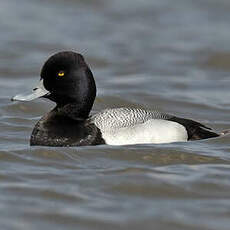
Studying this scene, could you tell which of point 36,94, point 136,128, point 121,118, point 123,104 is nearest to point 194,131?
point 136,128

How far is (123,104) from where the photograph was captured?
1170 cm

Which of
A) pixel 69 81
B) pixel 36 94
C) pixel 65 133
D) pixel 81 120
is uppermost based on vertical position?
pixel 69 81

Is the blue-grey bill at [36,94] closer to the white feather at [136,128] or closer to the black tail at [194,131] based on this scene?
the white feather at [136,128]

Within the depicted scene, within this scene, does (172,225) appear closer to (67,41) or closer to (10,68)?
(10,68)

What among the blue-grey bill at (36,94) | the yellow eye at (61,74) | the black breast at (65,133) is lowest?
the black breast at (65,133)

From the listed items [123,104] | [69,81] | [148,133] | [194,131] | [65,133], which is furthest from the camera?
[123,104]

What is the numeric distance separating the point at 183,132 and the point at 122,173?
130 centimetres

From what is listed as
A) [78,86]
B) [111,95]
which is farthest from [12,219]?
[111,95]

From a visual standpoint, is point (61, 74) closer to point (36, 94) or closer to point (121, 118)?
point (36, 94)

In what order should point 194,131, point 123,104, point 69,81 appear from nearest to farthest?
point 69,81 < point 194,131 < point 123,104

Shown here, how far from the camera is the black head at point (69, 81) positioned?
8695 mm

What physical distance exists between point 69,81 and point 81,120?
0.42m

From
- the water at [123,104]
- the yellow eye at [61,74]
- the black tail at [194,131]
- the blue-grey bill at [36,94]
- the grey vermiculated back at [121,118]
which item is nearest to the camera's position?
the water at [123,104]

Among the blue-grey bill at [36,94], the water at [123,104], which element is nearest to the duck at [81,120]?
the blue-grey bill at [36,94]
